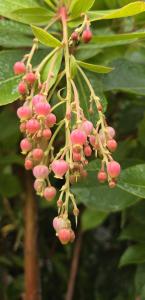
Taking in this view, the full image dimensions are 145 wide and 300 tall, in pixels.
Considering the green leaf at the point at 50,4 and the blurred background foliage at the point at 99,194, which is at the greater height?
the green leaf at the point at 50,4

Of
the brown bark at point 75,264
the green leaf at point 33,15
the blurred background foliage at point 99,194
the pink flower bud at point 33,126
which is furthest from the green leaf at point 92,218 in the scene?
the pink flower bud at point 33,126

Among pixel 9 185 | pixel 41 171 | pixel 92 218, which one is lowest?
pixel 92 218

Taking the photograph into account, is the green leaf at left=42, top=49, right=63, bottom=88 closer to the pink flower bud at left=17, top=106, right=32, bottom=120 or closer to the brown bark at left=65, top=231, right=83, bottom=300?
the pink flower bud at left=17, top=106, right=32, bottom=120

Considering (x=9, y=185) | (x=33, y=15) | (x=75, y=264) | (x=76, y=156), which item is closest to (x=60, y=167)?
(x=76, y=156)

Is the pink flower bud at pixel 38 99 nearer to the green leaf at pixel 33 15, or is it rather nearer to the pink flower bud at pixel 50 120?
the pink flower bud at pixel 50 120

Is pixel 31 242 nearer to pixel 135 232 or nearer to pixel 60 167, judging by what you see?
pixel 135 232

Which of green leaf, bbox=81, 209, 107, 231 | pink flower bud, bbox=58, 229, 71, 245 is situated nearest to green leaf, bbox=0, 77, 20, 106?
pink flower bud, bbox=58, 229, 71, 245
